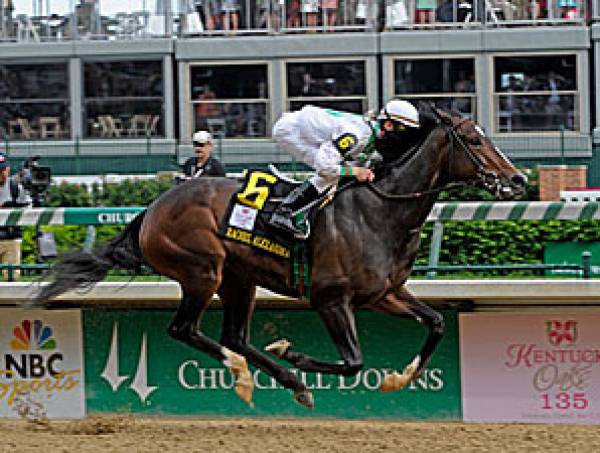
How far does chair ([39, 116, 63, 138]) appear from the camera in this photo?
59.8 ft

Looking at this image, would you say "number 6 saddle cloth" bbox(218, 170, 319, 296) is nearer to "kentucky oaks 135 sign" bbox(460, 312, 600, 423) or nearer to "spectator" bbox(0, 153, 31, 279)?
"kentucky oaks 135 sign" bbox(460, 312, 600, 423)

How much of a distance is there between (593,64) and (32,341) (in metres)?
12.0

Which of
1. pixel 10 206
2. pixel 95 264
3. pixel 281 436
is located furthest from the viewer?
pixel 10 206

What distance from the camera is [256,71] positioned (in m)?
18.0

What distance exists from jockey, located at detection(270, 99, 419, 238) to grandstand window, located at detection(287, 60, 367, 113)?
→ 1134 cm

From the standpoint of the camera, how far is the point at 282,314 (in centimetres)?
771

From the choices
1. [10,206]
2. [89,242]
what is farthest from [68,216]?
[10,206]

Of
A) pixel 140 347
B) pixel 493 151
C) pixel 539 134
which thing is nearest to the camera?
pixel 493 151

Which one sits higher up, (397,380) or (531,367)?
(397,380)

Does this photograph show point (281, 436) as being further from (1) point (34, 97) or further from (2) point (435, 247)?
(1) point (34, 97)

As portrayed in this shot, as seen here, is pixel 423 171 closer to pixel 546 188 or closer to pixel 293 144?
pixel 293 144

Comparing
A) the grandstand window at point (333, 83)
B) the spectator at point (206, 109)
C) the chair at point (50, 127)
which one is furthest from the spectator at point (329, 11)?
the chair at point (50, 127)

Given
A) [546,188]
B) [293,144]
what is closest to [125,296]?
[293,144]

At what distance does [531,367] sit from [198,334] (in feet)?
7.07
